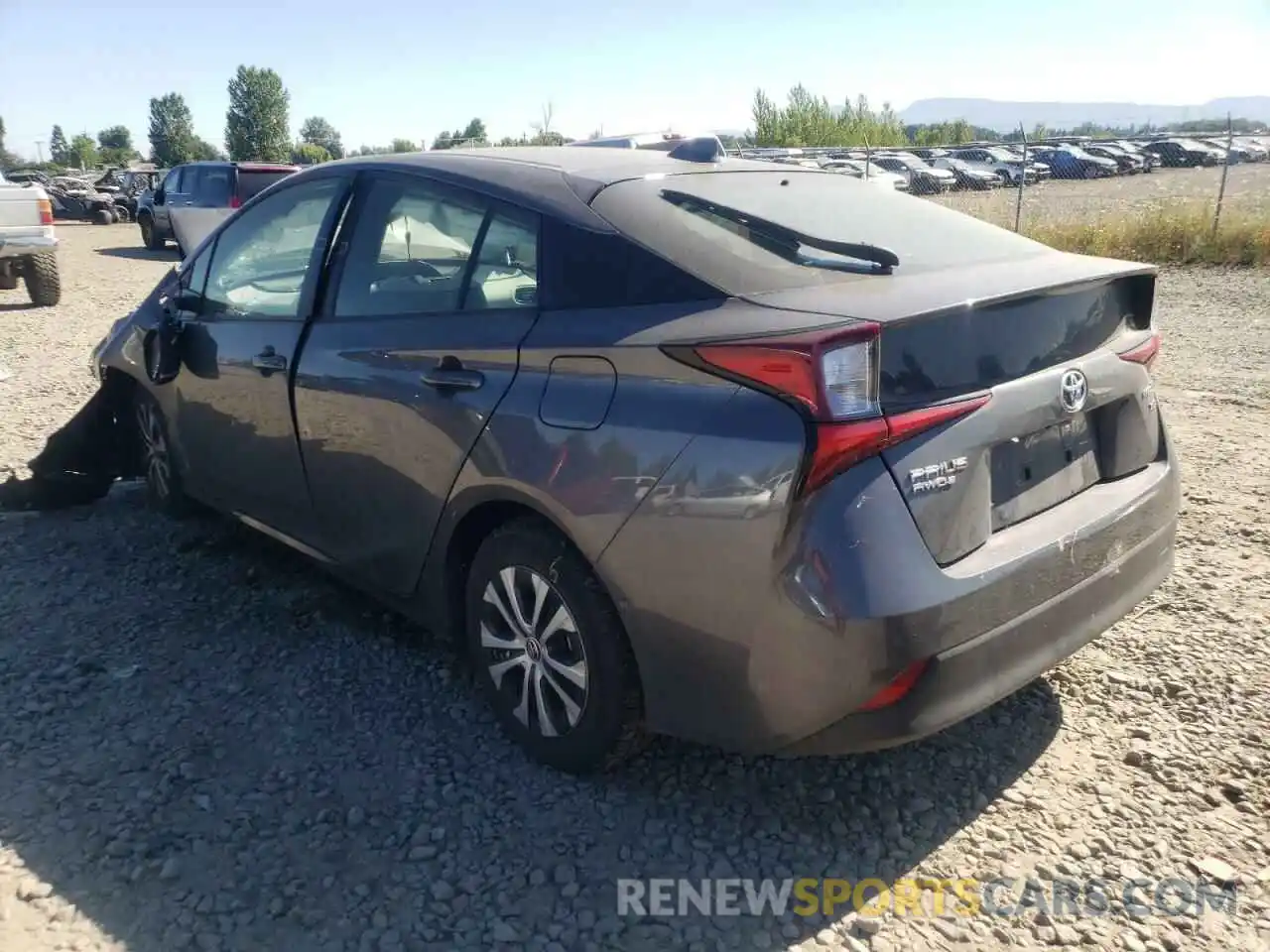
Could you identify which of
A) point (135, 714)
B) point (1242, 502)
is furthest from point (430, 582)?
point (1242, 502)

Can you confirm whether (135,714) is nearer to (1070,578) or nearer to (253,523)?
(253,523)

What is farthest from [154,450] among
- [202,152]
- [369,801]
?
[202,152]

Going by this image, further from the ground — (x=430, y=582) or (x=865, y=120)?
(x=865, y=120)

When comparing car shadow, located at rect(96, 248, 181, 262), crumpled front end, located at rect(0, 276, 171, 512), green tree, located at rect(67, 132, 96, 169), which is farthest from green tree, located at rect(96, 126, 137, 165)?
crumpled front end, located at rect(0, 276, 171, 512)

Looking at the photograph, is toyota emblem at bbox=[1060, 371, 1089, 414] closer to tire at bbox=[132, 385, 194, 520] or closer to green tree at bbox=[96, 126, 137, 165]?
tire at bbox=[132, 385, 194, 520]

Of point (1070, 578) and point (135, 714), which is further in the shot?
point (135, 714)

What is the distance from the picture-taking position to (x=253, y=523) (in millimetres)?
4090

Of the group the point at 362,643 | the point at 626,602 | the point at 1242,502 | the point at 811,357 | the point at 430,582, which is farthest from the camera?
the point at 1242,502

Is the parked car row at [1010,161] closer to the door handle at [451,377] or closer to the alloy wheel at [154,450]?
the alloy wheel at [154,450]

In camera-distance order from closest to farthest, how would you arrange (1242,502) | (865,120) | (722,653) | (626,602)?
(722,653) → (626,602) → (1242,502) → (865,120)

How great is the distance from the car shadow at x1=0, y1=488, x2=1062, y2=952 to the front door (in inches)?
23.4

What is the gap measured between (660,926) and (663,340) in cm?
138

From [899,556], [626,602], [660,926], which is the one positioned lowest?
[660,926]

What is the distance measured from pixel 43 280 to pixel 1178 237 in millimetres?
14728
